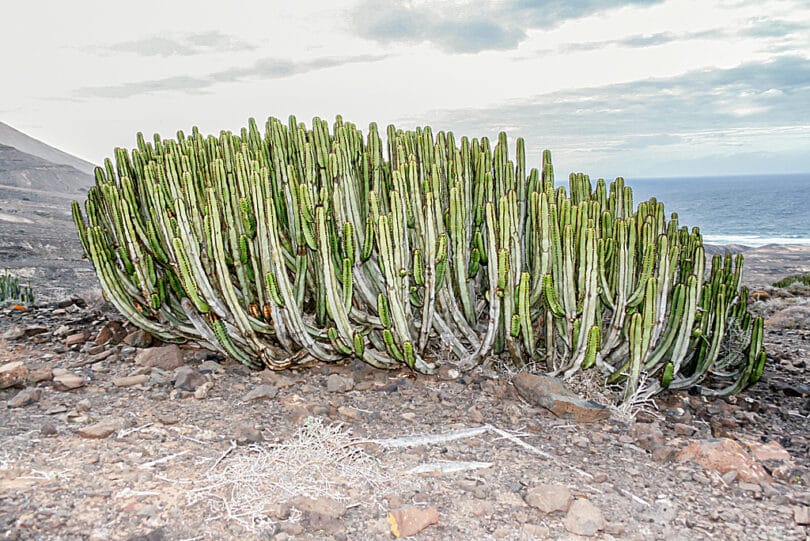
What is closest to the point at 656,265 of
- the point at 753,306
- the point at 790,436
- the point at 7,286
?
the point at 790,436

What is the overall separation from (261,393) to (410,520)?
168 centimetres

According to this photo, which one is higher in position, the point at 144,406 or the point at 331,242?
the point at 331,242

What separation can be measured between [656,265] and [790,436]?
125cm

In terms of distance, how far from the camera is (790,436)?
4.07 metres

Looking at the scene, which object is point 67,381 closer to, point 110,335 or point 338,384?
point 110,335

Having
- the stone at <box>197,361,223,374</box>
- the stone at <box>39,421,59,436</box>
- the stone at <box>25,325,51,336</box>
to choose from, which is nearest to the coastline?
the stone at <box>197,361,223,374</box>

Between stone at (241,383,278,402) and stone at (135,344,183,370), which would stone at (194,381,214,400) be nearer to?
stone at (241,383,278,402)

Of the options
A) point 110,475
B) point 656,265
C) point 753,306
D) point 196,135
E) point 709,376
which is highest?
point 196,135

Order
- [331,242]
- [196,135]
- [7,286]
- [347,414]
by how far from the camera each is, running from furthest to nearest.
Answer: [7,286], [196,135], [331,242], [347,414]

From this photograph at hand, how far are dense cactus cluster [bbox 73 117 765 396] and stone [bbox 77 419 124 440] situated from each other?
3.30 ft

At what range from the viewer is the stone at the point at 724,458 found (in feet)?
10.9

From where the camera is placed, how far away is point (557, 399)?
3994mm

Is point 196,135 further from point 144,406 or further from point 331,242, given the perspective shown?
point 144,406

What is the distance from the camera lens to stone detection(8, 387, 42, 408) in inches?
A: 157
